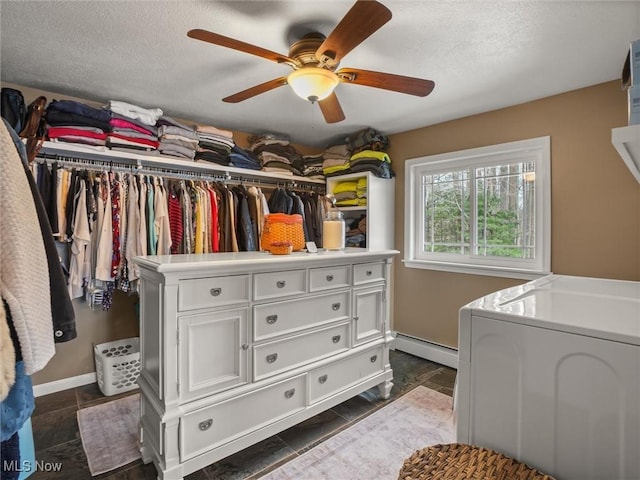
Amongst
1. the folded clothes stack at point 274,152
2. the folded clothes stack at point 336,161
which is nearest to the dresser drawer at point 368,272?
the folded clothes stack at point 336,161

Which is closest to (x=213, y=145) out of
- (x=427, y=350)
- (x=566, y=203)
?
(x=427, y=350)

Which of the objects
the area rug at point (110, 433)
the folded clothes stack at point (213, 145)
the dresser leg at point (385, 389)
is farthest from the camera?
the folded clothes stack at point (213, 145)

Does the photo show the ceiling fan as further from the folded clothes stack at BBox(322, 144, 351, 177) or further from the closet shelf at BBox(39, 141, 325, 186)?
the folded clothes stack at BBox(322, 144, 351, 177)

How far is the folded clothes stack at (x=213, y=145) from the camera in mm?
3051

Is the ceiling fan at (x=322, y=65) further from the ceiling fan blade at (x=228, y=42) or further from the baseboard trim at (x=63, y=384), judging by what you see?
the baseboard trim at (x=63, y=384)

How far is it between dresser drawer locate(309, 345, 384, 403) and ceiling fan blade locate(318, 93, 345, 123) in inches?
64.0

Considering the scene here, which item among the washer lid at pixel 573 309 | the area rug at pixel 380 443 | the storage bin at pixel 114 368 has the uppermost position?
the washer lid at pixel 573 309

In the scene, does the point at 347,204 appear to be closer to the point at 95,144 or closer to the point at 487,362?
the point at 95,144

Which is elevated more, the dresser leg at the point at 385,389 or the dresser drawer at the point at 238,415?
the dresser drawer at the point at 238,415

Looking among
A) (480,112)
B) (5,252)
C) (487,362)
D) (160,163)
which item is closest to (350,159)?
(480,112)

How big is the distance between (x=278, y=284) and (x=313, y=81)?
3.55 feet

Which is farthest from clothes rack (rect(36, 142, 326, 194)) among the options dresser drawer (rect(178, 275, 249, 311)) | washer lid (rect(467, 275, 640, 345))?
washer lid (rect(467, 275, 640, 345))

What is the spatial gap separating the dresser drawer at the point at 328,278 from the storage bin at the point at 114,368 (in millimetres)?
1707

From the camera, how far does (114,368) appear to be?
2576 millimetres
